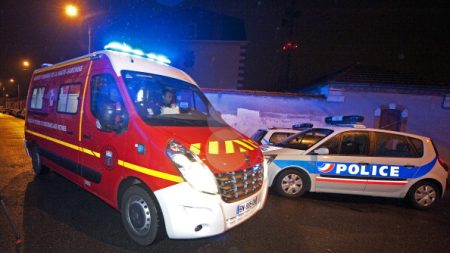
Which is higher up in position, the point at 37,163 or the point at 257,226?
the point at 37,163

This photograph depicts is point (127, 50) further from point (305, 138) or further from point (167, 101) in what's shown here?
point (305, 138)

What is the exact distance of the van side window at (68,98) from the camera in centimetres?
396

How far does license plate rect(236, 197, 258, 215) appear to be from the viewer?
9.62 ft

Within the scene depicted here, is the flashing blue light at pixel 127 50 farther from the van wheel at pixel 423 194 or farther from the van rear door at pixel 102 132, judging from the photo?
the van wheel at pixel 423 194

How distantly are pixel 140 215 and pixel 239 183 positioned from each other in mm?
1282

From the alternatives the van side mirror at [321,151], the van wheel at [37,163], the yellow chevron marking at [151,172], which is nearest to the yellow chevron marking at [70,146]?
the van wheel at [37,163]

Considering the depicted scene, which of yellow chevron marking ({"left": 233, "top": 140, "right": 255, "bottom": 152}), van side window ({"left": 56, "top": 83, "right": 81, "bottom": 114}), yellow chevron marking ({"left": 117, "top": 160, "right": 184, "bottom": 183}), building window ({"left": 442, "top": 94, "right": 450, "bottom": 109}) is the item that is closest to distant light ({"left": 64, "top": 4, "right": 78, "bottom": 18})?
van side window ({"left": 56, "top": 83, "right": 81, "bottom": 114})

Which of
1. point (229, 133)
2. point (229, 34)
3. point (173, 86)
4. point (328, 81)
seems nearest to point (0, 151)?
point (173, 86)

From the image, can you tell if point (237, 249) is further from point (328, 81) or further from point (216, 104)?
point (328, 81)

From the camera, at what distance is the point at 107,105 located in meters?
3.06

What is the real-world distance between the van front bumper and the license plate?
0.76 feet

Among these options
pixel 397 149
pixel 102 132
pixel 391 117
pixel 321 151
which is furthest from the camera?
pixel 391 117

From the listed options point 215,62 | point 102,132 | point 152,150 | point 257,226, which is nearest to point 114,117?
point 102,132

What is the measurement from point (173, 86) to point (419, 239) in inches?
180
